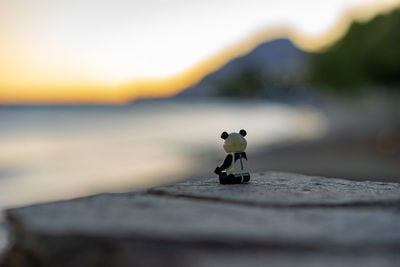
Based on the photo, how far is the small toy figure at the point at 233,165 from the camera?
3.15 metres

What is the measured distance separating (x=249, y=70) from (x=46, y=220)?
14073cm

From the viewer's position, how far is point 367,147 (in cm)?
2153

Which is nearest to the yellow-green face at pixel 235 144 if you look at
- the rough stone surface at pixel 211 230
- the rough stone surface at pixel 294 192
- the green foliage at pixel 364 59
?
the rough stone surface at pixel 294 192

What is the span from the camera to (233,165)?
325 centimetres

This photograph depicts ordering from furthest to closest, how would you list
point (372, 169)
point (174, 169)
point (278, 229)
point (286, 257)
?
point (174, 169)
point (372, 169)
point (278, 229)
point (286, 257)

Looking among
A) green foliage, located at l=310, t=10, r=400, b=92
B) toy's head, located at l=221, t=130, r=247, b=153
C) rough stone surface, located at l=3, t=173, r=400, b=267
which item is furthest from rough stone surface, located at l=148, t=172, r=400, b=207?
green foliage, located at l=310, t=10, r=400, b=92

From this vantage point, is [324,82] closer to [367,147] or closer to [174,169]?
[367,147]

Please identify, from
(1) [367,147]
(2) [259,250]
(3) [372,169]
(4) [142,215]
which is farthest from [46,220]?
(1) [367,147]

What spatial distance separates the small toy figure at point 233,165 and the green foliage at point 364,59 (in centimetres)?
1752

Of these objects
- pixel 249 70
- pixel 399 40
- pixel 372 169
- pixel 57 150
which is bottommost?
pixel 372 169

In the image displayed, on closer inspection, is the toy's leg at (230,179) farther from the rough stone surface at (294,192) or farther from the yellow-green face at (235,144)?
the yellow-green face at (235,144)

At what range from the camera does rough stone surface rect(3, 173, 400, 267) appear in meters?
1.74

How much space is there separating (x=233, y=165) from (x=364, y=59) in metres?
19.9

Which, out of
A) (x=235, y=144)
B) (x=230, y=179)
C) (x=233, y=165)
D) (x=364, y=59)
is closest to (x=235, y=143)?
(x=235, y=144)
